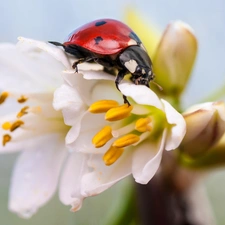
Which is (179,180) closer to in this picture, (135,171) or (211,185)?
(135,171)

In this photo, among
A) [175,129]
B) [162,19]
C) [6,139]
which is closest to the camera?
[175,129]

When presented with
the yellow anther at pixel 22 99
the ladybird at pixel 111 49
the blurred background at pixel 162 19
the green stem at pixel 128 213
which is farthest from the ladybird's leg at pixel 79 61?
the blurred background at pixel 162 19

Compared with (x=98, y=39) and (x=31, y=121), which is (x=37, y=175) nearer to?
(x=31, y=121)

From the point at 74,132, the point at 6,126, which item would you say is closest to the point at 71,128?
A: the point at 74,132

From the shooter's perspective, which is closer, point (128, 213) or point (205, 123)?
point (205, 123)

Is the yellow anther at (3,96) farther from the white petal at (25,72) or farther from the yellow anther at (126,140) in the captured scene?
the yellow anther at (126,140)

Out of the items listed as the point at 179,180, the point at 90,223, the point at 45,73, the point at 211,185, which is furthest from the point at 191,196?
the point at 211,185

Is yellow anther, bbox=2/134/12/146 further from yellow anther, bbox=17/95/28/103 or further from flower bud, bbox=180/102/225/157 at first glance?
flower bud, bbox=180/102/225/157

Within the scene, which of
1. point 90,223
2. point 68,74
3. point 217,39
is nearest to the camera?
point 68,74
